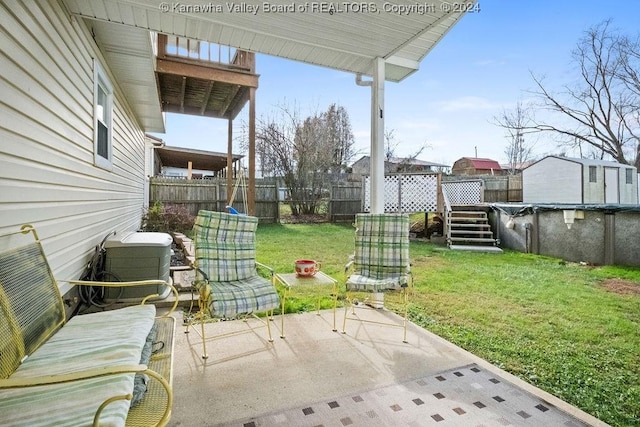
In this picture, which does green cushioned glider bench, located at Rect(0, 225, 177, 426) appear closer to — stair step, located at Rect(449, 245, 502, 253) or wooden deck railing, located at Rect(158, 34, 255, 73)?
wooden deck railing, located at Rect(158, 34, 255, 73)

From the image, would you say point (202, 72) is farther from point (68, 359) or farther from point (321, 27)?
point (68, 359)

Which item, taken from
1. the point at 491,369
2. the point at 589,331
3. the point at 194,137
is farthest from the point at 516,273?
the point at 194,137

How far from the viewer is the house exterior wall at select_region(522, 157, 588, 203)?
13.5m

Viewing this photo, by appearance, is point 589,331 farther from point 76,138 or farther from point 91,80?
point 91,80

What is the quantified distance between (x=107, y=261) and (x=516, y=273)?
570 centimetres

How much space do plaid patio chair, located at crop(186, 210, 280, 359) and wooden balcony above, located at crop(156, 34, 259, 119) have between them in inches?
165

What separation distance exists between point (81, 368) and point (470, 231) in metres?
8.69

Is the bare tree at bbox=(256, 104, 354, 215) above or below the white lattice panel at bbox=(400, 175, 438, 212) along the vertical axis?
above

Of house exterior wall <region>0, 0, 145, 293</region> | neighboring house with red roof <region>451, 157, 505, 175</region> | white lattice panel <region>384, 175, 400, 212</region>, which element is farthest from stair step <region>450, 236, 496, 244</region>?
neighboring house with red roof <region>451, 157, 505, 175</region>

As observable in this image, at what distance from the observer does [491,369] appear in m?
2.51

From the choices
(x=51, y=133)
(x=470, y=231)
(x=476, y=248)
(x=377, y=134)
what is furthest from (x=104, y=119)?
(x=470, y=231)

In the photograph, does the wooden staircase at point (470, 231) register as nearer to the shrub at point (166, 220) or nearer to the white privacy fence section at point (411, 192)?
the white privacy fence section at point (411, 192)

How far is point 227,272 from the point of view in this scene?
324cm

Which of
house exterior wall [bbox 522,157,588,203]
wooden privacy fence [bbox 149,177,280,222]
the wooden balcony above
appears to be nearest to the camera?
the wooden balcony above
